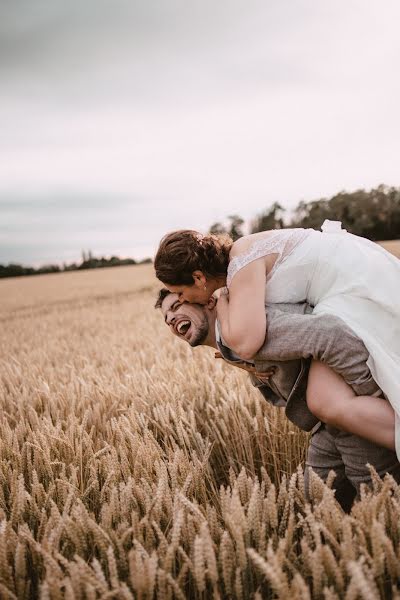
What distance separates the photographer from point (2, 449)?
221 cm

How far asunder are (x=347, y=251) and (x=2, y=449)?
179 centimetres

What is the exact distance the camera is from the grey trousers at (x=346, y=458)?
5.82ft

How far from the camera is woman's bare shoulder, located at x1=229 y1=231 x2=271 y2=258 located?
2199mm

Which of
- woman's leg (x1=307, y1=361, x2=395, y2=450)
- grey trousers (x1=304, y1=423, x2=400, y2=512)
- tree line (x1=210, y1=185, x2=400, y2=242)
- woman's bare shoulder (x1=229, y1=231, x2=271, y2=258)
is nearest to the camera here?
woman's leg (x1=307, y1=361, x2=395, y2=450)

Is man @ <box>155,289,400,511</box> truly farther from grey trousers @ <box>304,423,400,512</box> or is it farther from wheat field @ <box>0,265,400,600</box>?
wheat field @ <box>0,265,400,600</box>

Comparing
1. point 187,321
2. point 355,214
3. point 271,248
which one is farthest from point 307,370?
point 355,214

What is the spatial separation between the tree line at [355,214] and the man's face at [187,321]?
135 ft

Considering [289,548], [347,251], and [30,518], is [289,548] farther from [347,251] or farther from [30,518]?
[347,251]

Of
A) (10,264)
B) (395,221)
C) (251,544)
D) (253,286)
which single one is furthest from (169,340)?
(10,264)

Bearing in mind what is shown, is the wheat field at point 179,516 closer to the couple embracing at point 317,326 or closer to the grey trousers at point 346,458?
the grey trousers at point 346,458

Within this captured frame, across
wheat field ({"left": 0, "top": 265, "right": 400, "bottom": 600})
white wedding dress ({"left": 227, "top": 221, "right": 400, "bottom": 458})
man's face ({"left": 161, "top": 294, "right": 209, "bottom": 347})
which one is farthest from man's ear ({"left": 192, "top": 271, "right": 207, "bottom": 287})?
wheat field ({"left": 0, "top": 265, "right": 400, "bottom": 600})

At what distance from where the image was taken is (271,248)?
2.11 meters

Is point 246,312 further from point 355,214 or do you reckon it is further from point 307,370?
point 355,214

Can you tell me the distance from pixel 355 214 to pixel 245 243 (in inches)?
1848
